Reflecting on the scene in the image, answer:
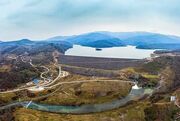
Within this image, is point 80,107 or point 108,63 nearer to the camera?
point 80,107

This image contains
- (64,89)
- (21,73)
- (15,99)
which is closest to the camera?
(15,99)

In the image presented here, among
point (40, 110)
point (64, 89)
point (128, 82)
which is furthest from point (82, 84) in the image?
point (40, 110)

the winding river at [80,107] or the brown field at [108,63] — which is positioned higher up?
the brown field at [108,63]

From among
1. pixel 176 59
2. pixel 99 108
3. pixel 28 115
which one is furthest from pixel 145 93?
pixel 176 59

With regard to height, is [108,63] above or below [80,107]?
above

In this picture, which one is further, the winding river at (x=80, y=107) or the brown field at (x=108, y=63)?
the brown field at (x=108, y=63)

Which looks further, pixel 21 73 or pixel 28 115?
pixel 21 73

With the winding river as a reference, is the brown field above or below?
above

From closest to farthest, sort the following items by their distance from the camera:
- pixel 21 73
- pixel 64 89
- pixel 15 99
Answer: pixel 15 99 → pixel 64 89 → pixel 21 73

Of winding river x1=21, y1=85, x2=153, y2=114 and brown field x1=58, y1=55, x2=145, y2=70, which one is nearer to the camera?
winding river x1=21, y1=85, x2=153, y2=114

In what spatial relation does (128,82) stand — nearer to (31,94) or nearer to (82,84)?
(82,84)
